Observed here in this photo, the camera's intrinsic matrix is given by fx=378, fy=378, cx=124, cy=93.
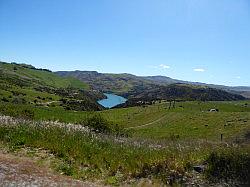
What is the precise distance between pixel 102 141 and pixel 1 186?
5569 mm

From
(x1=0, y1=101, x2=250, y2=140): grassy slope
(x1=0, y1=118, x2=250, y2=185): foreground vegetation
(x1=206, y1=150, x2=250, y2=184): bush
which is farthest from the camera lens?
(x1=0, y1=101, x2=250, y2=140): grassy slope

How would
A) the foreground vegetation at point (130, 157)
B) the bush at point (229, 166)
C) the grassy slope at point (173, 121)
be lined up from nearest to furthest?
1. the bush at point (229, 166)
2. the foreground vegetation at point (130, 157)
3. the grassy slope at point (173, 121)

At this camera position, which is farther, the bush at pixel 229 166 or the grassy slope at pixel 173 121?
the grassy slope at pixel 173 121

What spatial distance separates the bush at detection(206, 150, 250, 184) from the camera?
39.2 feet

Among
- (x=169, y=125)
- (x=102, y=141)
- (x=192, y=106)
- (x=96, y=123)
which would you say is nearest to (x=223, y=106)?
(x=192, y=106)

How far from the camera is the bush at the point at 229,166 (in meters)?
11.9

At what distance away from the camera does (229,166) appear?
12188mm

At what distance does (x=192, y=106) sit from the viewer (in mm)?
162125

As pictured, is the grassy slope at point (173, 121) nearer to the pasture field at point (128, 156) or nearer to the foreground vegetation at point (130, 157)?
the pasture field at point (128, 156)

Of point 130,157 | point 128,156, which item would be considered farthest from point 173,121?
point 130,157

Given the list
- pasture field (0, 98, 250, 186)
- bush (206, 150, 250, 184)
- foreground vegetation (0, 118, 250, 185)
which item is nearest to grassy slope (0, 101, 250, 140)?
pasture field (0, 98, 250, 186)

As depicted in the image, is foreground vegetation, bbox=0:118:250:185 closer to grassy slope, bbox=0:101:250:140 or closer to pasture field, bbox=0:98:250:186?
pasture field, bbox=0:98:250:186

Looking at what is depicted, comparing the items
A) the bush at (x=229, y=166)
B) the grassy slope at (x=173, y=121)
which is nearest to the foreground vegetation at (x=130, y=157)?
the bush at (x=229, y=166)

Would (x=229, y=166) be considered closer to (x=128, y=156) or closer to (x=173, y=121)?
(x=128, y=156)
